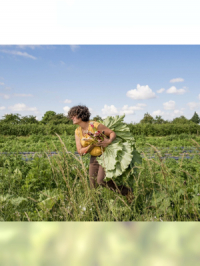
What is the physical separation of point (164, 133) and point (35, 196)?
31.4 feet

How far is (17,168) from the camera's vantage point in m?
3.07

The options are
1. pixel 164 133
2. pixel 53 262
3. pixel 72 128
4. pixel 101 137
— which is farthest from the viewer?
pixel 164 133

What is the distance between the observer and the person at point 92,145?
7.06 ft

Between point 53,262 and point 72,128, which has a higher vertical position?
point 72,128

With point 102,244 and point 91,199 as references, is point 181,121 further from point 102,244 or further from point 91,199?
point 102,244

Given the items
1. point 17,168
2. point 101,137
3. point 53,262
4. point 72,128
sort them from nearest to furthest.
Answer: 1. point 53,262
2. point 101,137
3. point 17,168
4. point 72,128

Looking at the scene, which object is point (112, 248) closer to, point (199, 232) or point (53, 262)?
point (53, 262)

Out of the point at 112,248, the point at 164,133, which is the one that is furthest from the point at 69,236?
the point at 164,133

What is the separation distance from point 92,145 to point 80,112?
0.34 metres

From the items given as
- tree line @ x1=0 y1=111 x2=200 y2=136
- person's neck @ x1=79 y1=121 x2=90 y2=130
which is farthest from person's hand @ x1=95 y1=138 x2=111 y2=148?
tree line @ x1=0 y1=111 x2=200 y2=136

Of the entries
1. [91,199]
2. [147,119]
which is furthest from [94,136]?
[147,119]

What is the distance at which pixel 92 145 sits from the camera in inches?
86.4

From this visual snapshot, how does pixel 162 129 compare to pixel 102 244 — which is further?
pixel 162 129

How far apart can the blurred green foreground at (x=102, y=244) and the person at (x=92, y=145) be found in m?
1.08
